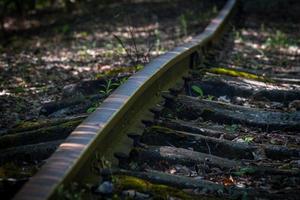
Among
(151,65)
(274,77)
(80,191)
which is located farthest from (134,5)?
(80,191)

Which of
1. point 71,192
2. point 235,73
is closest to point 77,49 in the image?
point 235,73

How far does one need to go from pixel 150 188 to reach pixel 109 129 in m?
0.56

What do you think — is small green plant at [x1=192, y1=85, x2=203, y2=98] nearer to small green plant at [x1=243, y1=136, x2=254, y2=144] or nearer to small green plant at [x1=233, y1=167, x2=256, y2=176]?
small green plant at [x1=243, y1=136, x2=254, y2=144]

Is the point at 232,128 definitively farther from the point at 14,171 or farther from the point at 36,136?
the point at 14,171

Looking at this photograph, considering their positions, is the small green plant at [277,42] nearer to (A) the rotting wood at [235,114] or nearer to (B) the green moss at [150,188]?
(A) the rotting wood at [235,114]

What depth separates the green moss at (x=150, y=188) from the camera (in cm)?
303

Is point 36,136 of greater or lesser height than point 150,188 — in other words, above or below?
above

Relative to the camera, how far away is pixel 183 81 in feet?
17.3

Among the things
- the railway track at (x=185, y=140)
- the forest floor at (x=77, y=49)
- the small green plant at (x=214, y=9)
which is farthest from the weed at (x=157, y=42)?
the small green plant at (x=214, y=9)

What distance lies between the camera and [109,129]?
3.42 meters

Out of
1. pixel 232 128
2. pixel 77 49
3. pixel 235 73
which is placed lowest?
pixel 232 128

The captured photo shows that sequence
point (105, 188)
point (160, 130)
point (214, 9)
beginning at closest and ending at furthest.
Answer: point (105, 188) → point (160, 130) → point (214, 9)

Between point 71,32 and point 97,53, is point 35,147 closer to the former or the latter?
point 97,53

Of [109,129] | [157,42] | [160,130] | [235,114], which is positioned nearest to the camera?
[109,129]
